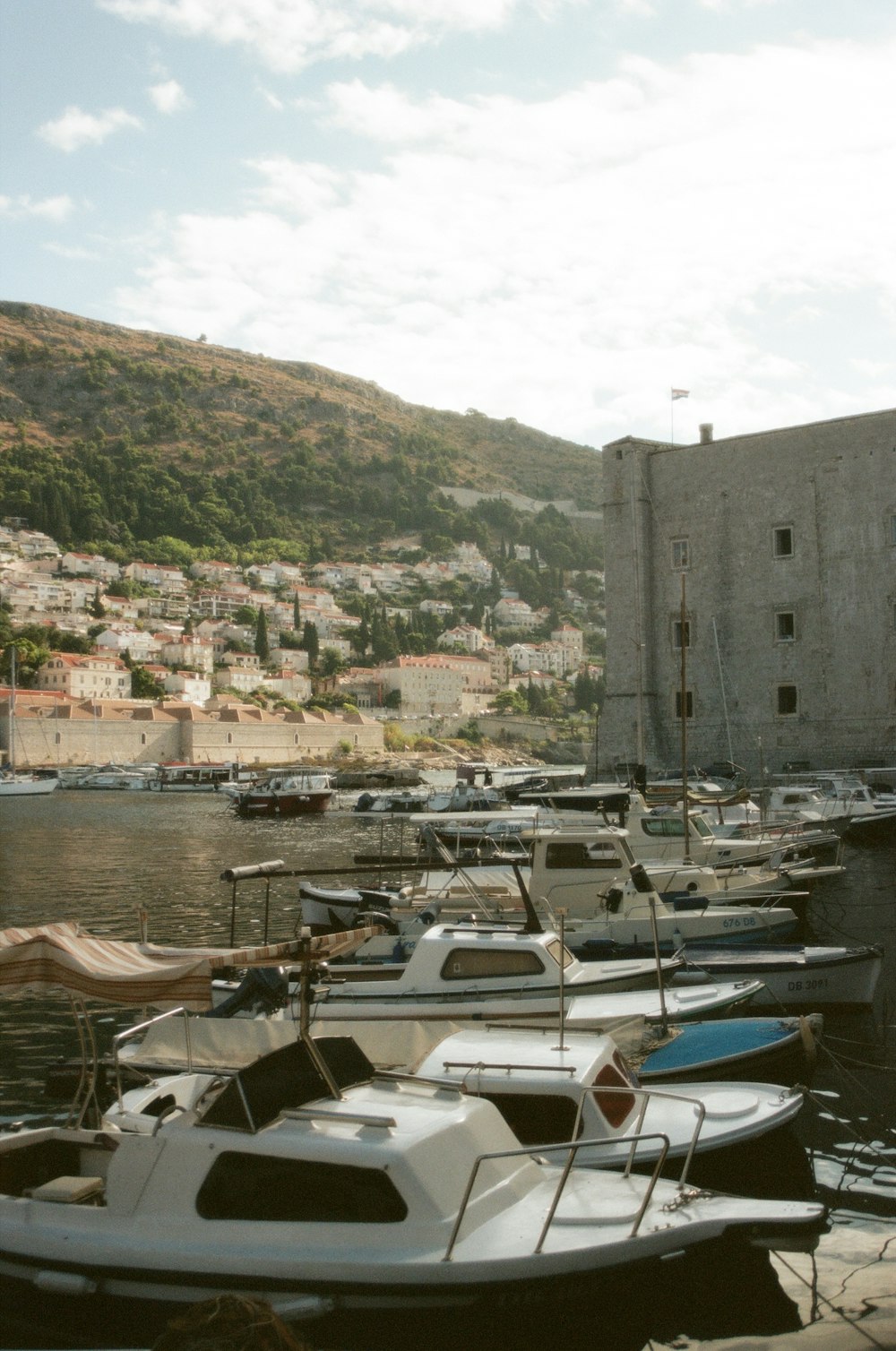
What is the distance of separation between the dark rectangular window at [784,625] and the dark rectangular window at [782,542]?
6.85 feet

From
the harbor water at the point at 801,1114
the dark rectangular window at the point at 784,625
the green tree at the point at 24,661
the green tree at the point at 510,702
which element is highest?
the green tree at the point at 24,661

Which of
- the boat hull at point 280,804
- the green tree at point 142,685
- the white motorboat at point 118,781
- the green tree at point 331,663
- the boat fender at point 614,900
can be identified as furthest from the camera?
the green tree at point 331,663

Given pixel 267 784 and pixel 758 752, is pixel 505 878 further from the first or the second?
pixel 267 784

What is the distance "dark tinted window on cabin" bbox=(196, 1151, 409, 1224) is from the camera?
227 inches

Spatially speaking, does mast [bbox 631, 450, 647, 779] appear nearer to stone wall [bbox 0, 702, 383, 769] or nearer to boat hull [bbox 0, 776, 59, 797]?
boat hull [bbox 0, 776, 59, 797]

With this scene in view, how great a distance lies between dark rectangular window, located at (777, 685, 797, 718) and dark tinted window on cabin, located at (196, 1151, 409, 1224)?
127 feet

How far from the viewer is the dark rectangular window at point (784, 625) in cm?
4306

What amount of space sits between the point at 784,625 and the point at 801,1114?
35.2 m

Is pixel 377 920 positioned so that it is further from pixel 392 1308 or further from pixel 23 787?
pixel 23 787

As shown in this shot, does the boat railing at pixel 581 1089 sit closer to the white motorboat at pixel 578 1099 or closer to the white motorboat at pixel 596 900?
the white motorboat at pixel 578 1099

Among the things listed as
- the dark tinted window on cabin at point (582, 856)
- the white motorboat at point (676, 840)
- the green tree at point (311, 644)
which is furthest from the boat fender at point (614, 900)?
the green tree at point (311, 644)

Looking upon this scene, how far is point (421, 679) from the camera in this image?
16062cm

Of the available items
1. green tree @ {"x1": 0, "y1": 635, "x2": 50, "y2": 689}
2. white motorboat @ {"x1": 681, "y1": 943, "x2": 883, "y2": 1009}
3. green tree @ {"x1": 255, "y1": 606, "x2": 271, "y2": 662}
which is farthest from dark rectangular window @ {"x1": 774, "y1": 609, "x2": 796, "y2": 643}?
green tree @ {"x1": 255, "y1": 606, "x2": 271, "y2": 662}

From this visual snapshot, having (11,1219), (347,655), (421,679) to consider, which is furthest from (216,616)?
(11,1219)
